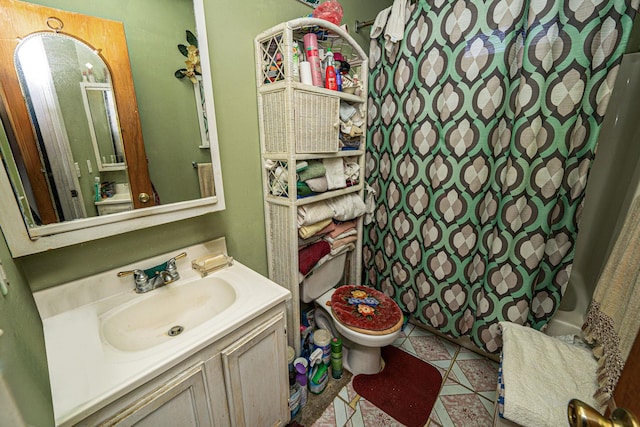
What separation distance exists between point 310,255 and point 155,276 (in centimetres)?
72

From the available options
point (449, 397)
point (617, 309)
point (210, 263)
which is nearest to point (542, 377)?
point (617, 309)

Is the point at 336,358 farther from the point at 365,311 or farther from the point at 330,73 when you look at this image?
the point at 330,73

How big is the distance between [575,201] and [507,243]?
0.32 metres

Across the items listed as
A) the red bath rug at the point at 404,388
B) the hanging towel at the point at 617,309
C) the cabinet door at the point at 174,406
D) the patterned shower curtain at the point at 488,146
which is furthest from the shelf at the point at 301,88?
the red bath rug at the point at 404,388

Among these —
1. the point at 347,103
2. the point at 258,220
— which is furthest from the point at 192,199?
the point at 347,103

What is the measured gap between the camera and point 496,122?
1.28 meters

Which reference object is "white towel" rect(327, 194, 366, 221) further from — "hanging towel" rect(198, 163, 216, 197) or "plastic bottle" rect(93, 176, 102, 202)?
"plastic bottle" rect(93, 176, 102, 202)

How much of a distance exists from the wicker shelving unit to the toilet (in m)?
0.25

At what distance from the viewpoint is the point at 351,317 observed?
1404 millimetres

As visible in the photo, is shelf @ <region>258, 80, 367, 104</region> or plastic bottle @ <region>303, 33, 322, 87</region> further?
plastic bottle @ <region>303, 33, 322, 87</region>

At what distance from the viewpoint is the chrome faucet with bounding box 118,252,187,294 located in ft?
3.15

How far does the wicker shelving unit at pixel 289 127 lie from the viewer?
112 centimetres

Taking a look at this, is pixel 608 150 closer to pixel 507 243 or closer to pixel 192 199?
pixel 507 243

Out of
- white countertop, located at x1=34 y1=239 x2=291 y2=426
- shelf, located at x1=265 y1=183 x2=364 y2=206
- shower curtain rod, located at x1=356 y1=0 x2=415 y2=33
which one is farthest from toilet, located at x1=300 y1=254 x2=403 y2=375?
shower curtain rod, located at x1=356 y1=0 x2=415 y2=33
